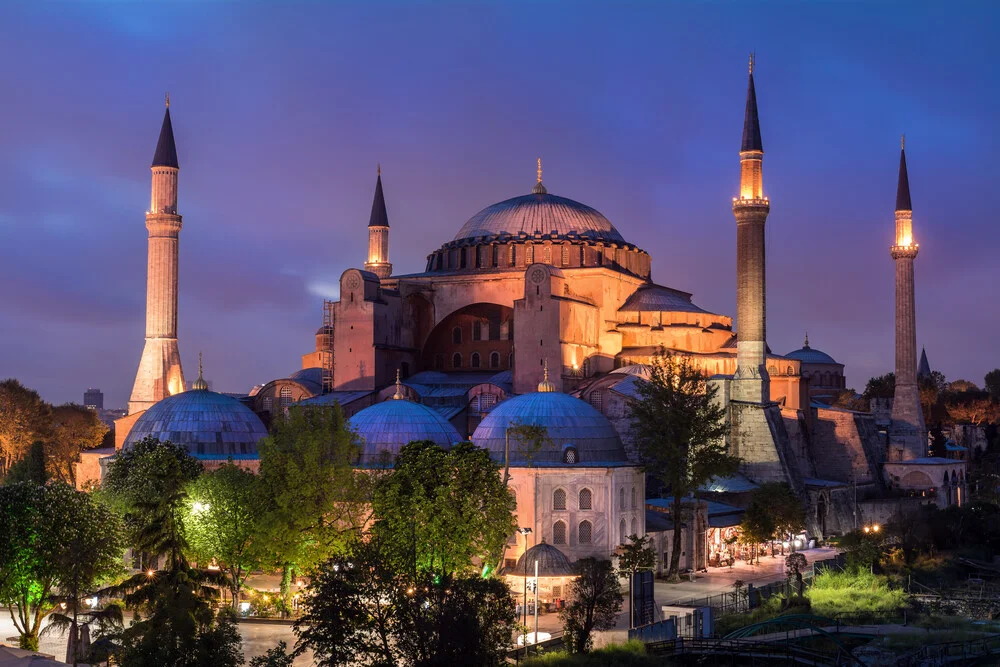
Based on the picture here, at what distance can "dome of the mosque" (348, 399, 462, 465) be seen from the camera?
33.4 metres

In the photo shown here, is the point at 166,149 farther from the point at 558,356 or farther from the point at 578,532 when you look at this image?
the point at 578,532

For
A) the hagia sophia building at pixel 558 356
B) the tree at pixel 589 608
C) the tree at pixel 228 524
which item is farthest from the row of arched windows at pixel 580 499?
the tree at pixel 228 524

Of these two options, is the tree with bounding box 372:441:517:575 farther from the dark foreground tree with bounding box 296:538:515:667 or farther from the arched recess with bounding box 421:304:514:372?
the arched recess with bounding box 421:304:514:372

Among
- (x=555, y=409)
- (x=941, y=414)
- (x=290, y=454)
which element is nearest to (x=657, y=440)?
(x=555, y=409)

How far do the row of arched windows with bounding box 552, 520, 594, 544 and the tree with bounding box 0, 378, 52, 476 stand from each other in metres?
30.3

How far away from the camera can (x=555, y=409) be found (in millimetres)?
32750

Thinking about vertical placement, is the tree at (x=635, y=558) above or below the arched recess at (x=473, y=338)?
below

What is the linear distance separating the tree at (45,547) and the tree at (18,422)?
96.6 feet

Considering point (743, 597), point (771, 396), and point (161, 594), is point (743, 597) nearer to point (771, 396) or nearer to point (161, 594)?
point (161, 594)

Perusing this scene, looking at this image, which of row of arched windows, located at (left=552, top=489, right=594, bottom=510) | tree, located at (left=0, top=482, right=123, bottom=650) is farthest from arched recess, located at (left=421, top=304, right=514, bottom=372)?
tree, located at (left=0, top=482, right=123, bottom=650)

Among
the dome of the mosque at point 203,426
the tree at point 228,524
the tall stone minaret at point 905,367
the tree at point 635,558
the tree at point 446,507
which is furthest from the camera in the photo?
the tall stone minaret at point 905,367

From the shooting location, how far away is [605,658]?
68.2ft

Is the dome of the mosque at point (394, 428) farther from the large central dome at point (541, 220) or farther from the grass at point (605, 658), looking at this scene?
the large central dome at point (541, 220)

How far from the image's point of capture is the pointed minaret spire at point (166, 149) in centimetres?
4734
